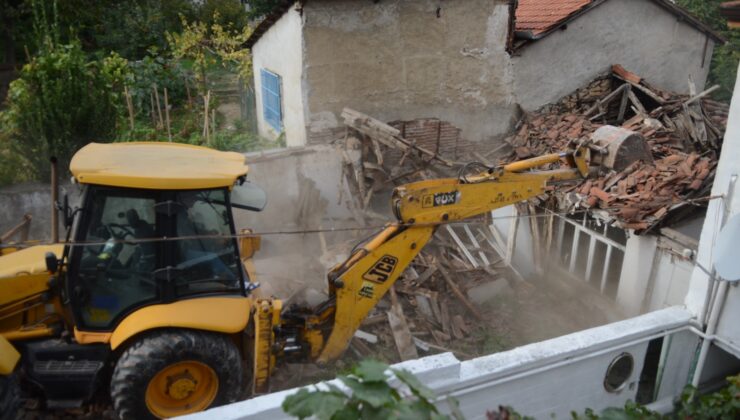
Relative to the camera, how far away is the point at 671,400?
A: 18.8 ft

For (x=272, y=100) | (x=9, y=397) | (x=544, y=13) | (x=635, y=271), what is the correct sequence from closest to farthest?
(x=9, y=397)
(x=635, y=271)
(x=544, y=13)
(x=272, y=100)

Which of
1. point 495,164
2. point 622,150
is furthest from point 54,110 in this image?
point 622,150

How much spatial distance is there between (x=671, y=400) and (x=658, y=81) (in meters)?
9.68

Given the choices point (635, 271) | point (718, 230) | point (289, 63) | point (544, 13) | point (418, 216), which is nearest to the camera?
point (718, 230)

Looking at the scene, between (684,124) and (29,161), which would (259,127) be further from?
(684,124)

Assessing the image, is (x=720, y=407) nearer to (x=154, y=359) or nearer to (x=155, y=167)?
(x=154, y=359)

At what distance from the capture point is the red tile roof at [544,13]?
11891mm

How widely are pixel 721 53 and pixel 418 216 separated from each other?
18.4 meters

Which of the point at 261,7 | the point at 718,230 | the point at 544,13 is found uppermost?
the point at 261,7

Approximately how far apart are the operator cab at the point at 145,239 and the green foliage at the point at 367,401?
3.22 meters

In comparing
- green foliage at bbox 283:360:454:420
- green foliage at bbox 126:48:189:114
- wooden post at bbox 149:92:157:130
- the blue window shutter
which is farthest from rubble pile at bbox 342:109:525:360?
green foliage at bbox 126:48:189:114

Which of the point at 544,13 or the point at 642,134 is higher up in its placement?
the point at 544,13

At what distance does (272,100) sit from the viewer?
13688 mm

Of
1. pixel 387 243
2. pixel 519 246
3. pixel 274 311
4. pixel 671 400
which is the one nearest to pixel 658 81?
pixel 519 246
